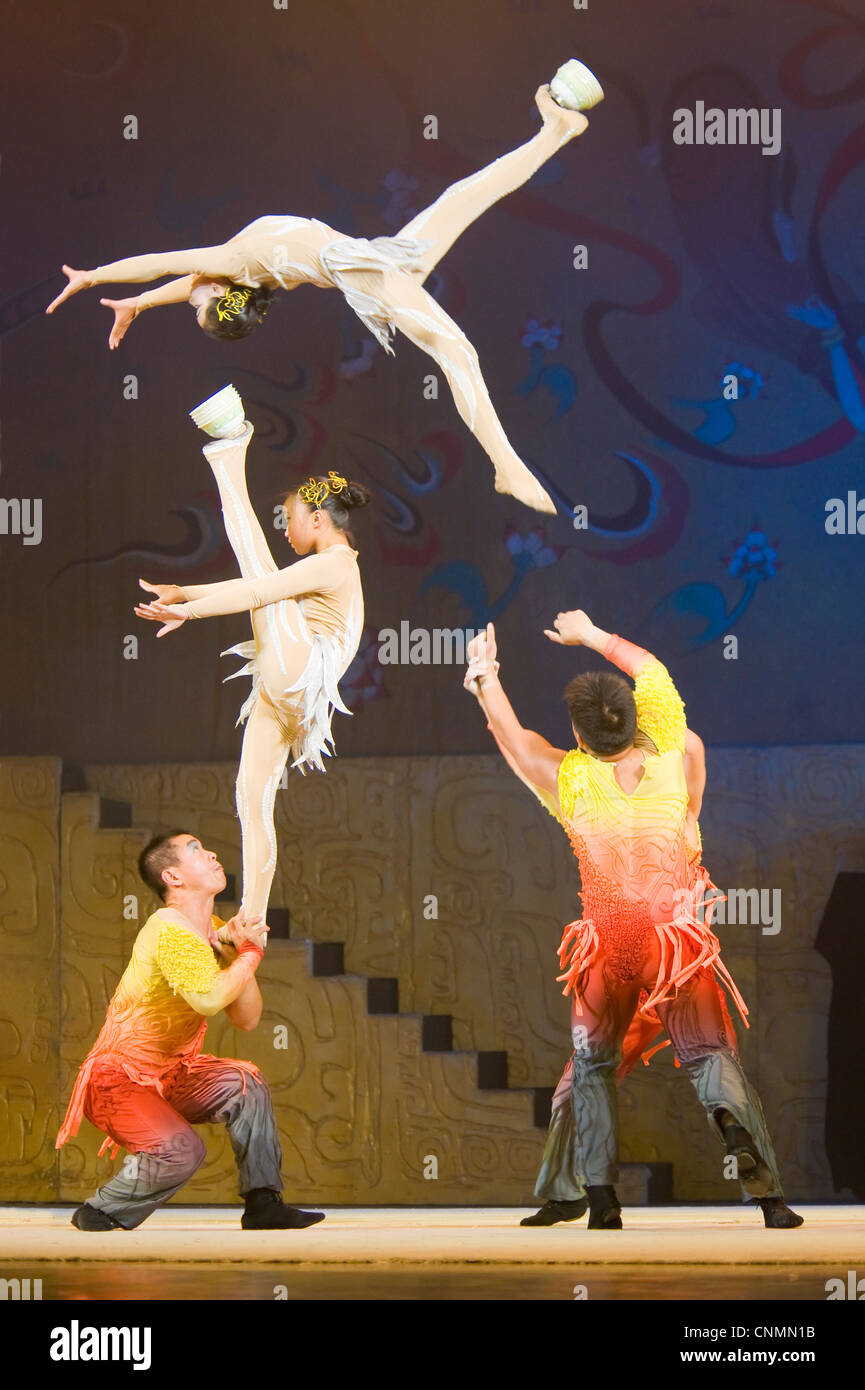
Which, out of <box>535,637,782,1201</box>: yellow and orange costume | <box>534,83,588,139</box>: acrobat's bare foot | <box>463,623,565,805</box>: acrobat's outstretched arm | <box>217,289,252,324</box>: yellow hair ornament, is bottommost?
<box>535,637,782,1201</box>: yellow and orange costume

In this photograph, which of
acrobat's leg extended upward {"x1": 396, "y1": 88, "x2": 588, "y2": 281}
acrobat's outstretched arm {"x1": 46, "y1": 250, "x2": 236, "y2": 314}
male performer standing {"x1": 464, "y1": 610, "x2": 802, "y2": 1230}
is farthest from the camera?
acrobat's leg extended upward {"x1": 396, "y1": 88, "x2": 588, "y2": 281}

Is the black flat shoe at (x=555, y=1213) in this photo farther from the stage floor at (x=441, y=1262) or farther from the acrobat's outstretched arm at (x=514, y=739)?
the acrobat's outstretched arm at (x=514, y=739)

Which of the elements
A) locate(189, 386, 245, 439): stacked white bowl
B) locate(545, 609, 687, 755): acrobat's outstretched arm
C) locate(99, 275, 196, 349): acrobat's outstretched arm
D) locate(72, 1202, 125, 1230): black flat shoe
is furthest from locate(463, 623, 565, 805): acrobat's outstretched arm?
locate(72, 1202, 125, 1230): black flat shoe

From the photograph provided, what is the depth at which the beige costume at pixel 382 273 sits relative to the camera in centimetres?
542

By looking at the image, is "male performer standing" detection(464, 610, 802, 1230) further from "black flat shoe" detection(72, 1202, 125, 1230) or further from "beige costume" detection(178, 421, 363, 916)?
"black flat shoe" detection(72, 1202, 125, 1230)

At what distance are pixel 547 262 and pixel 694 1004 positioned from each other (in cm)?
256

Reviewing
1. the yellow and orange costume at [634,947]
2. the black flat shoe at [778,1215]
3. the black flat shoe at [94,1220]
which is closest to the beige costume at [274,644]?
the yellow and orange costume at [634,947]

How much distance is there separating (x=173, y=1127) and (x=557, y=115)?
294 centimetres

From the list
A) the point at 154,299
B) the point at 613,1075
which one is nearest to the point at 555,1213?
the point at 613,1075

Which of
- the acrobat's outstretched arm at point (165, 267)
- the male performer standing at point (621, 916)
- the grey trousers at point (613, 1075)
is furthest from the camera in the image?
the acrobat's outstretched arm at point (165, 267)

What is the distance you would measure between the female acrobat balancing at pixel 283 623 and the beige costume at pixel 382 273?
0.41 metres

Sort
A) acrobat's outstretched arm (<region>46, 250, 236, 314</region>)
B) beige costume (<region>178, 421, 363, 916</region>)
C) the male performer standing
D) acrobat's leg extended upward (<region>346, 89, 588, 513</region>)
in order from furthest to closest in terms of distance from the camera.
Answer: acrobat's outstretched arm (<region>46, 250, 236, 314</region>) < acrobat's leg extended upward (<region>346, 89, 588, 513</region>) < beige costume (<region>178, 421, 363, 916</region>) < the male performer standing

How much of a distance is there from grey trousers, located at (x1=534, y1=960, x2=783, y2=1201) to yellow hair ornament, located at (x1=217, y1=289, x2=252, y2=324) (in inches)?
77.3

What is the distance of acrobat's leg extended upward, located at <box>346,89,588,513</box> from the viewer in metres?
5.37
